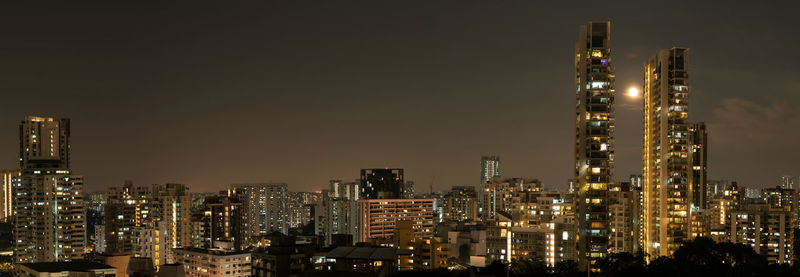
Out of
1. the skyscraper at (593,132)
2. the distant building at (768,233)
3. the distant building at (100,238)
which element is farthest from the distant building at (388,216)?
the skyscraper at (593,132)

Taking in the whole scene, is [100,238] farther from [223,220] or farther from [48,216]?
[48,216]

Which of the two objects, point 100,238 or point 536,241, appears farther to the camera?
point 100,238

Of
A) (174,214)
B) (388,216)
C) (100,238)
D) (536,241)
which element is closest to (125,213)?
(100,238)

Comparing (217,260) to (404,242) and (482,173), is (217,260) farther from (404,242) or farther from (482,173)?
(482,173)

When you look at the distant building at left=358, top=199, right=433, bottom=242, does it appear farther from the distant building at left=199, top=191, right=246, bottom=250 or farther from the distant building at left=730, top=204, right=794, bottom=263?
the distant building at left=730, top=204, right=794, bottom=263

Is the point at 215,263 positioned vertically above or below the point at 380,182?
below
